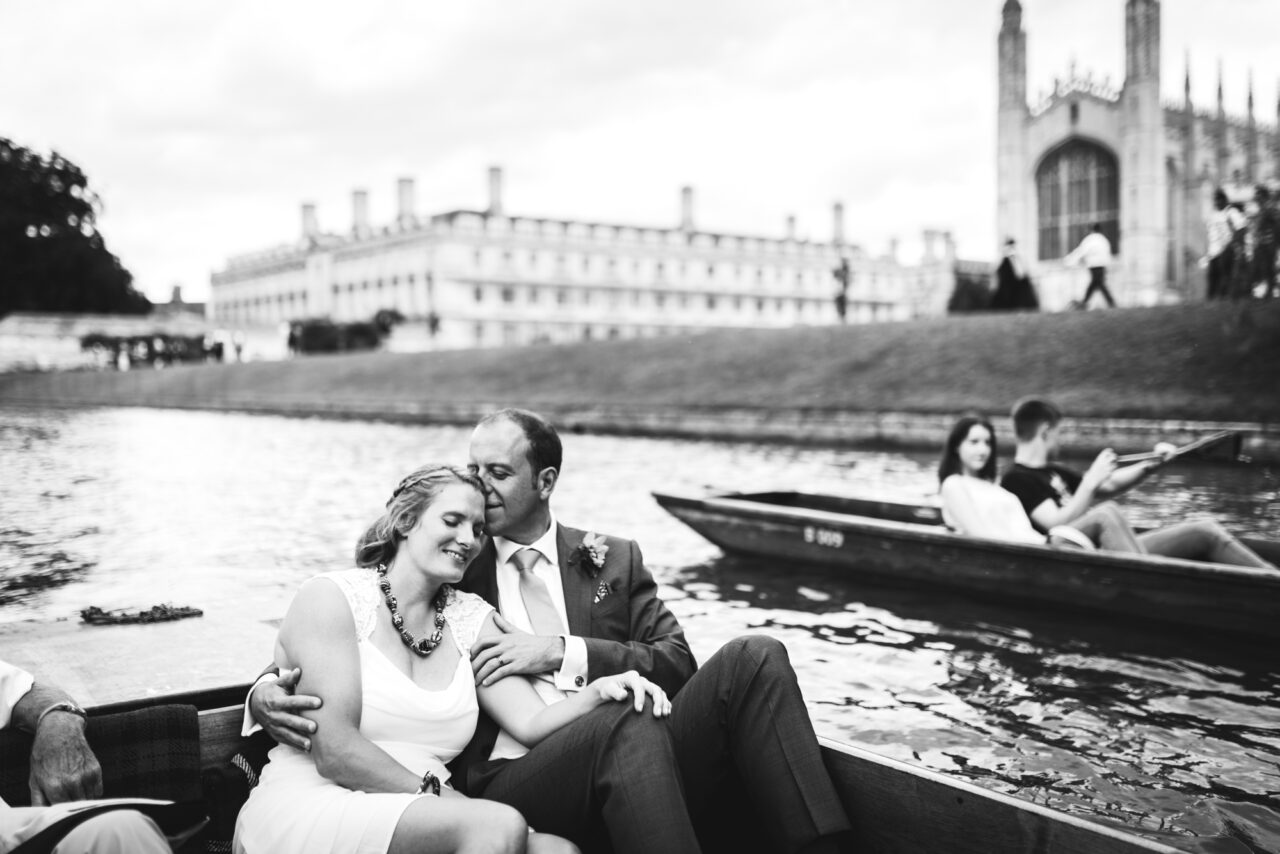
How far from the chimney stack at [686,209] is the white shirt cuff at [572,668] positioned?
80990 millimetres

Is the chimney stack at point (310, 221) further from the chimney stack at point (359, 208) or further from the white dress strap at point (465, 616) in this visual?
the white dress strap at point (465, 616)

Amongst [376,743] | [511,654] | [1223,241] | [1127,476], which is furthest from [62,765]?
[1223,241]

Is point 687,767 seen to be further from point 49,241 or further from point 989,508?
point 49,241

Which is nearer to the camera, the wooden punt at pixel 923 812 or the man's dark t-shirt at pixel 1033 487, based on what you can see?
the wooden punt at pixel 923 812

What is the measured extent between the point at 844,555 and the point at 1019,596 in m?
1.36

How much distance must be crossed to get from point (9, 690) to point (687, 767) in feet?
5.34

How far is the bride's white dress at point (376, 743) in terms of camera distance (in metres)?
2.58

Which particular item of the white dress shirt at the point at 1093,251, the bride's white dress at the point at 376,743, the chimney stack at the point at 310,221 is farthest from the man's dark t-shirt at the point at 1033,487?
the chimney stack at the point at 310,221

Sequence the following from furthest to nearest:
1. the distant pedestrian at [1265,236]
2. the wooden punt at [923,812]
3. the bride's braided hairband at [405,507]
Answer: the distant pedestrian at [1265,236]
the bride's braided hairband at [405,507]
the wooden punt at [923,812]

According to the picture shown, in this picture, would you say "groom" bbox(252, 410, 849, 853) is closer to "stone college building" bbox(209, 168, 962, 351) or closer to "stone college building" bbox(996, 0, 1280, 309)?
"stone college building" bbox(996, 0, 1280, 309)

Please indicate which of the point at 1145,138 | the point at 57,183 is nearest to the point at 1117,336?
the point at 1145,138

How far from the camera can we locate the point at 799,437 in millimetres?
21703

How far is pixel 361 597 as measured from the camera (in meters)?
2.85

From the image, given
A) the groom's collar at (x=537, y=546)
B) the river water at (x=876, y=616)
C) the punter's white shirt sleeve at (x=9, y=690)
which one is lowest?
the river water at (x=876, y=616)
